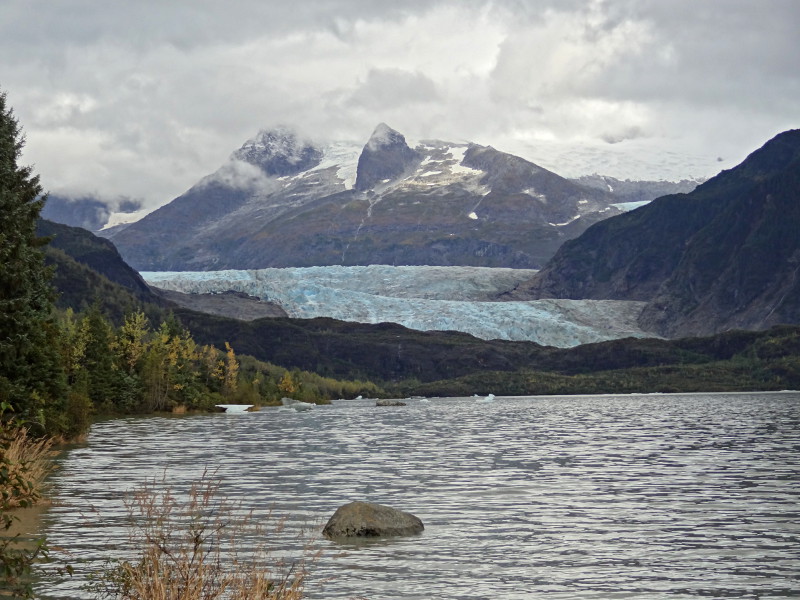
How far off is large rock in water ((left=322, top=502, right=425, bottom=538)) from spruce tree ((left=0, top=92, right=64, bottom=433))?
18.8 m

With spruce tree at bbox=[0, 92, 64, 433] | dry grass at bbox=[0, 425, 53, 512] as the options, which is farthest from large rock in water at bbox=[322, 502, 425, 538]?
spruce tree at bbox=[0, 92, 64, 433]

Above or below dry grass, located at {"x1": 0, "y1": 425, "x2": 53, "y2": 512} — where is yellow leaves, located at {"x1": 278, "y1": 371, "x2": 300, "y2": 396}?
below

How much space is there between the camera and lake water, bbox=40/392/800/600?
21.2 m

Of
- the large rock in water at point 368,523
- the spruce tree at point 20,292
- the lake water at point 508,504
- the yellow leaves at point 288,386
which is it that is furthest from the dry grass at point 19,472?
the yellow leaves at point 288,386

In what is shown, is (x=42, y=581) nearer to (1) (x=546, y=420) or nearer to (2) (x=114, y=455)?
(2) (x=114, y=455)

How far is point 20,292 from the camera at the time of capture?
4491 centimetres

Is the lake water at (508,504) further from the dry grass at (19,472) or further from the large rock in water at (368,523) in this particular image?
the dry grass at (19,472)

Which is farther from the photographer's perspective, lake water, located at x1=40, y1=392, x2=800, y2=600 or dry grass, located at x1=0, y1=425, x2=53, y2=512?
lake water, located at x1=40, y1=392, x2=800, y2=600

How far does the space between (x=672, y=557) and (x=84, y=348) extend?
73.8 meters

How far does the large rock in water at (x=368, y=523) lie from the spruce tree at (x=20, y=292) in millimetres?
18776

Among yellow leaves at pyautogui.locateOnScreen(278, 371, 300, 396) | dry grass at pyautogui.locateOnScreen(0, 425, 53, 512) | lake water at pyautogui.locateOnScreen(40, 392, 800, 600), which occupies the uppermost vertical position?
dry grass at pyautogui.locateOnScreen(0, 425, 53, 512)

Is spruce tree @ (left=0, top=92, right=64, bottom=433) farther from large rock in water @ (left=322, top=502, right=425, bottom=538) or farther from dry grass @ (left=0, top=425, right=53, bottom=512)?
large rock in water @ (left=322, top=502, right=425, bottom=538)

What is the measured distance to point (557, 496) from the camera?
36250 millimetres

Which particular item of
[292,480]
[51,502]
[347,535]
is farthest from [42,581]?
[292,480]
